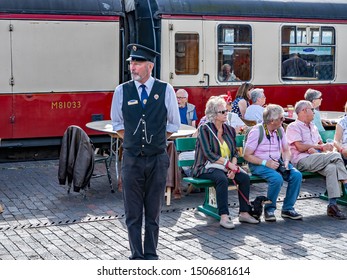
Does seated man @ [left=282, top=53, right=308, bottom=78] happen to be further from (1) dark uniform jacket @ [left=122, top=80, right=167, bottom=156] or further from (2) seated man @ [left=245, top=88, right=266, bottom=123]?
(1) dark uniform jacket @ [left=122, top=80, right=167, bottom=156]

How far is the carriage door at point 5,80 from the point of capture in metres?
11.2

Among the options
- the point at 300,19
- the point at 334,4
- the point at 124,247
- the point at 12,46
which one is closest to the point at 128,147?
the point at 124,247

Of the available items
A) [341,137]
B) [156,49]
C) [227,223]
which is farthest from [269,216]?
[156,49]

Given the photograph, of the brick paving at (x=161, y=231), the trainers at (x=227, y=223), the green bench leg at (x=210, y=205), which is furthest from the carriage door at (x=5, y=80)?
the trainers at (x=227, y=223)

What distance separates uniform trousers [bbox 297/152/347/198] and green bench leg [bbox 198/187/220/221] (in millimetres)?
1177

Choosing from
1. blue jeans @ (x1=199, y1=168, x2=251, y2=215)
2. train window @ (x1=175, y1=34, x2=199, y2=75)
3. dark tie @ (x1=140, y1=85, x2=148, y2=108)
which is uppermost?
train window @ (x1=175, y1=34, x2=199, y2=75)

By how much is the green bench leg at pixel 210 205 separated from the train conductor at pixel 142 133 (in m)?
2.12

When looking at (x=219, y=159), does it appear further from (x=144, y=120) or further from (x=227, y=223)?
(x=144, y=120)

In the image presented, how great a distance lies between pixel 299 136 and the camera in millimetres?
8516

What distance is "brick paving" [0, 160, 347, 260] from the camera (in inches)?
262

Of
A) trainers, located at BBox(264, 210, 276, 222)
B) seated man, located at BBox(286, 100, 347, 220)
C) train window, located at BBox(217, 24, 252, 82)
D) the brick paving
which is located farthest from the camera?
train window, located at BBox(217, 24, 252, 82)

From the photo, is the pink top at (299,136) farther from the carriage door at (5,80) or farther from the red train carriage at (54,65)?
the carriage door at (5,80)

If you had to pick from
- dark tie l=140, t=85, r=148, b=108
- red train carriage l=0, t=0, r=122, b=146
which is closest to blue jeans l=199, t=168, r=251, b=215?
dark tie l=140, t=85, r=148, b=108

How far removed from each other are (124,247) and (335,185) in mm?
2826
